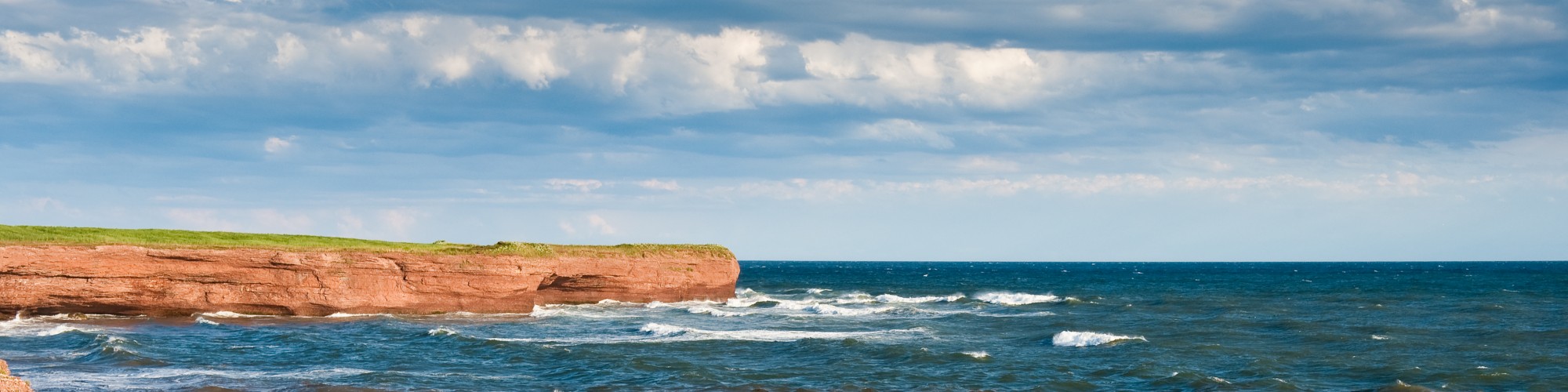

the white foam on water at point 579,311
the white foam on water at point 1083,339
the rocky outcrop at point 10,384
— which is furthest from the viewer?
the white foam on water at point 579,311

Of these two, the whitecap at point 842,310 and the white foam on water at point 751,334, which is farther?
the whitecap at point 842,310

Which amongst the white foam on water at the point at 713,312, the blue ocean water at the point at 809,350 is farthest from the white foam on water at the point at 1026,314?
the white foam on water at the point at 713,312

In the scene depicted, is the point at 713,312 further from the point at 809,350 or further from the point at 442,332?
the point at 809,350

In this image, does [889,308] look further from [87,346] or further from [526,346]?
[87,346]

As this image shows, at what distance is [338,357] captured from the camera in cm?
2861

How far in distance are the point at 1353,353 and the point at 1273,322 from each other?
10751mm

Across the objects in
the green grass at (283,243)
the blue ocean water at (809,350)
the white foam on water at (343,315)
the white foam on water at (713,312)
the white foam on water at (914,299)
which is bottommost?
the blue ocean water at (809,350)

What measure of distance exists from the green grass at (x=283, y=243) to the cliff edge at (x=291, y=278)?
0.17m

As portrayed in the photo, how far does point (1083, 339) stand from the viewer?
33.5 meters

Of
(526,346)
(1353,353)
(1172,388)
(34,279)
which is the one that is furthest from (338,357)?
(1353,353)

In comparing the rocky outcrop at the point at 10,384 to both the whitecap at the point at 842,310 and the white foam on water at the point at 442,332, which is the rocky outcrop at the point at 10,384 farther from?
the whitecap at the point at 842,310

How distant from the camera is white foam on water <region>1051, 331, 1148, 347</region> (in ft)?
108

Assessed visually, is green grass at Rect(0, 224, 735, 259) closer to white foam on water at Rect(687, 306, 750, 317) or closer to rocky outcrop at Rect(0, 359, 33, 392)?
white foam on water at Rect(687, 306, 750, 317)

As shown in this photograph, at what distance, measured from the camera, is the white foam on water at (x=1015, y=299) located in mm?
56906
